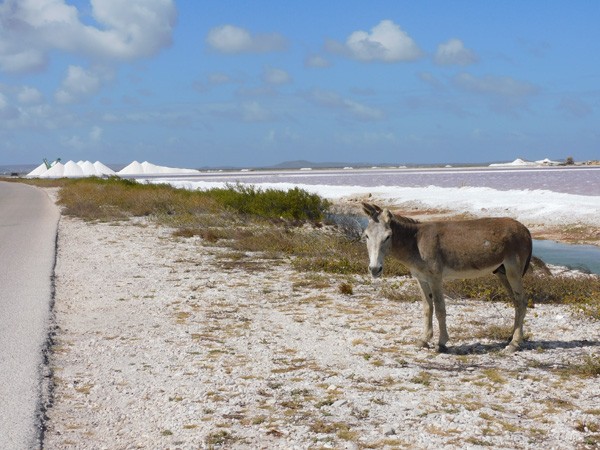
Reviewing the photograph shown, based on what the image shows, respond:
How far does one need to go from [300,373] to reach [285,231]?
523 inches

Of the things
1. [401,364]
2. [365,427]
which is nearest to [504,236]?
[401,364]

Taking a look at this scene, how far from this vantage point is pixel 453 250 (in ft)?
27.8

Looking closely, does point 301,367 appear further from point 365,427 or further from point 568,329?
point 568,329

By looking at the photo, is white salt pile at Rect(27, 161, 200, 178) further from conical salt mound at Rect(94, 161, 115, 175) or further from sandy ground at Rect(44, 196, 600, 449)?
sandy ground at Rect(44, 196, 600, 449)

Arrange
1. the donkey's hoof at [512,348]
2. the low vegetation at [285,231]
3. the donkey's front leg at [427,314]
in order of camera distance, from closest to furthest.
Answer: the donkey's hoof at [512,348] < the donkey's front leg at [427,314] < the low vegetation at [285,231]

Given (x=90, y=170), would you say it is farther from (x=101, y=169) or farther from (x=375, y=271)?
(x=375, y=271)

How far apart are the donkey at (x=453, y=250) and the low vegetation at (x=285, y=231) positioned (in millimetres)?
2117

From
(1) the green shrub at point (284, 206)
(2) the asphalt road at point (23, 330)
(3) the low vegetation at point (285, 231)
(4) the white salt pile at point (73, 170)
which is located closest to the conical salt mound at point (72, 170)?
(4) the white salt pile at point (73, 170)

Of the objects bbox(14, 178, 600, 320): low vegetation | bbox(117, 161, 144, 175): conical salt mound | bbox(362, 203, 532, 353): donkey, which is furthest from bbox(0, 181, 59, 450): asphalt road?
bbox(117, 161, 144, 175): conical salt mound

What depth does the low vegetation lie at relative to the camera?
1173 cm

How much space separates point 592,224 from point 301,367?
2009 cm

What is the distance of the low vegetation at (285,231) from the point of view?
11734 mm

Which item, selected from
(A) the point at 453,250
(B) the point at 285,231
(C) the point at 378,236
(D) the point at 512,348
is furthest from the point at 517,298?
(B) the point at 285,231

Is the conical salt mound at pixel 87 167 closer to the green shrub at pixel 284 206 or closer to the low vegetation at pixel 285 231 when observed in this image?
the low vegetation at pixel 285 231
